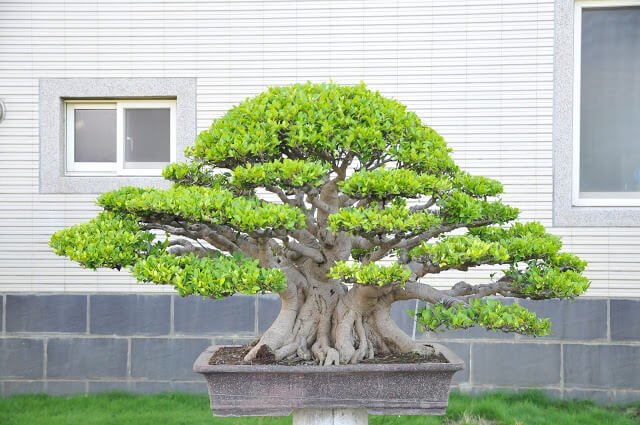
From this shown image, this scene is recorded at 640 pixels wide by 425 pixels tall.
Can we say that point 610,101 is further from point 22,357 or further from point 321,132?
point 22,357

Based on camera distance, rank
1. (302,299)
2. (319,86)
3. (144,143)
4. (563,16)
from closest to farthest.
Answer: (319,86)
(302,299)
(563,16)
(144,143)

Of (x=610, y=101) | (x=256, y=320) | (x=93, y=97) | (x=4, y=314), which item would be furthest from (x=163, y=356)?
(x=610, y=101)

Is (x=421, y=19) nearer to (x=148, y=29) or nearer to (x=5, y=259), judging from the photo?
(x=148, y=29)

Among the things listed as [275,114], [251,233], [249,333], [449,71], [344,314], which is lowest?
[249,333]

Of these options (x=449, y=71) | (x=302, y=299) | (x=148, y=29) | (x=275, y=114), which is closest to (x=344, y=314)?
(x=302, y=299)

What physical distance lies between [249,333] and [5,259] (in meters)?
1.74

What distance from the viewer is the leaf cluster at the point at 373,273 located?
6.72 feet

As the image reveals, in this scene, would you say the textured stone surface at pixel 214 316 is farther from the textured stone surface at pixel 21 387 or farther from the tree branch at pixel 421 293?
the tree branch at pixel 421 293

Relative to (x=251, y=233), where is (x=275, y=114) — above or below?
above

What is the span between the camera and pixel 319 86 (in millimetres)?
2301

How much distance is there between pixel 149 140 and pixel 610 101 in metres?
3.15

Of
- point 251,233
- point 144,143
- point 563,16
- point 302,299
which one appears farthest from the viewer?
point 144,143

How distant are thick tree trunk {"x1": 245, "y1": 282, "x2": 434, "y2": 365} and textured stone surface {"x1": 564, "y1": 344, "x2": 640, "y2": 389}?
2.14 metres

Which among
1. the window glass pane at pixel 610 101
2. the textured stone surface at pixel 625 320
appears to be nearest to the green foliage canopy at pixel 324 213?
the textured stone surface at pixel 625 320
